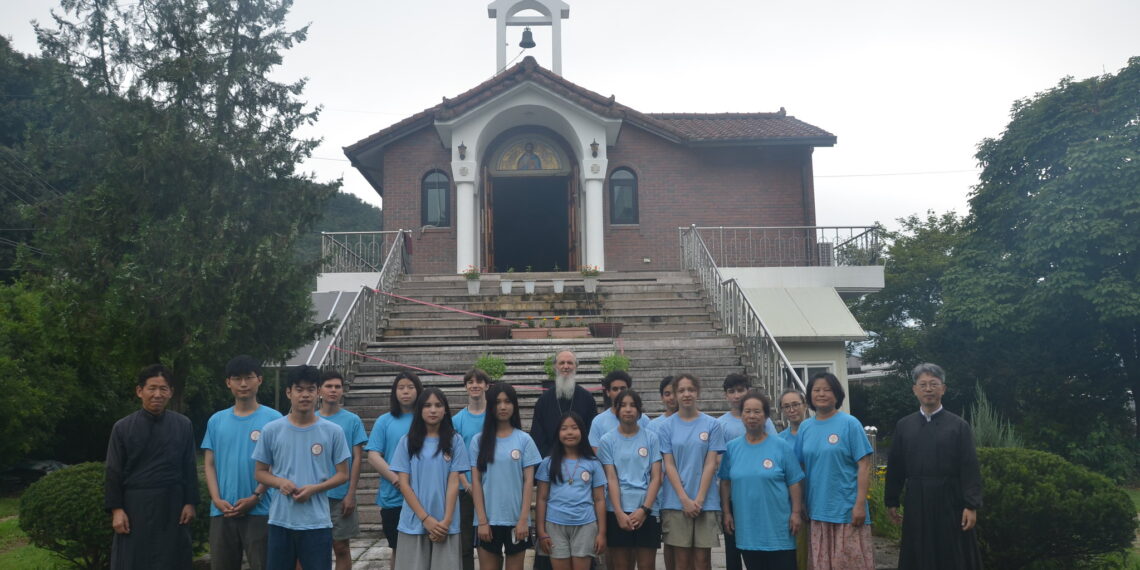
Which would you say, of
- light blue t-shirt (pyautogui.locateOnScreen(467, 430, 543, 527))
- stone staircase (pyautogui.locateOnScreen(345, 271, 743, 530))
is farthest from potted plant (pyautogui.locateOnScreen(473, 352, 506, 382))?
light blue t-shirt (pyautogui.locateOnScreen(467, 430, 543, 527))

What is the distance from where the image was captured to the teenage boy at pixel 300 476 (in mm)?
5512

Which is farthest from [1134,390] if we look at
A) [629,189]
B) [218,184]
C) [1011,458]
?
[218,184]

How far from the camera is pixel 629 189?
66.0 ft

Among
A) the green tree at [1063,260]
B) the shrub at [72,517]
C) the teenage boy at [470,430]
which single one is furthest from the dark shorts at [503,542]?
the green tree at [1063,260]

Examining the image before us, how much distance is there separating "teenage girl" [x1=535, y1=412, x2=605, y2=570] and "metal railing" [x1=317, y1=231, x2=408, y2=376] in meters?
5.02

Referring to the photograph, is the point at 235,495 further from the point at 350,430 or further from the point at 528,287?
the point at 528,287

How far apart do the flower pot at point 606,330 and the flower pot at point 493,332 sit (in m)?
1.33

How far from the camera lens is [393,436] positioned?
629 cm

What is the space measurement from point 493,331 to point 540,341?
2.75 ft

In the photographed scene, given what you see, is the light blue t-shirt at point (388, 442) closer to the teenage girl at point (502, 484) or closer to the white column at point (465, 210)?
the teenage girl at point (502, 484)

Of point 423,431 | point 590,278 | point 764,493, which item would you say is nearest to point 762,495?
point 764,493

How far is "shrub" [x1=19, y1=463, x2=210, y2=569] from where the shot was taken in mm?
7273

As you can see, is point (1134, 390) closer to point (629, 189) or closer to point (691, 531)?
point (629, 189)

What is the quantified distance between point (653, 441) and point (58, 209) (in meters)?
7.50
